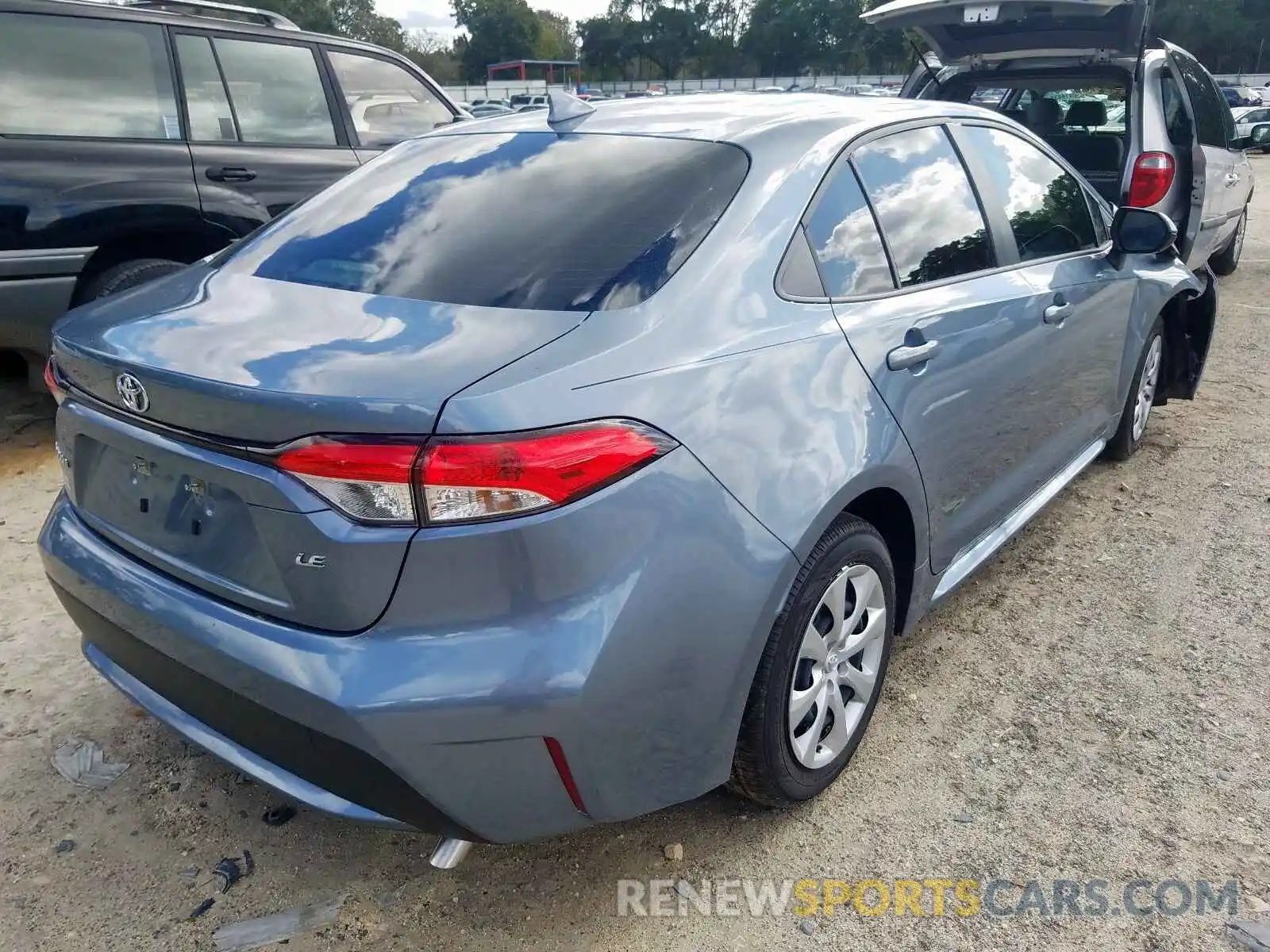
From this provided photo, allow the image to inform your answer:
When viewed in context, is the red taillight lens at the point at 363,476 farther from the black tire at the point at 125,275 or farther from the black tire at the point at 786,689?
the black tire at the point at 125,275

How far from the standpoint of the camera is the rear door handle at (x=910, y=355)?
240cm

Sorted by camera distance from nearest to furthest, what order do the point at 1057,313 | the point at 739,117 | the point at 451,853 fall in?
the point at 451,853
the point at 739,117
the point at 1057,313

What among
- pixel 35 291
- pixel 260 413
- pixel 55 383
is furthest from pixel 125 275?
pixel 260 413

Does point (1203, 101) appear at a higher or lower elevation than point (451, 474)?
higher

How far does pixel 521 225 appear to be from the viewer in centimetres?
225

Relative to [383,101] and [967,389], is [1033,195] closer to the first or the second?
[967,389]

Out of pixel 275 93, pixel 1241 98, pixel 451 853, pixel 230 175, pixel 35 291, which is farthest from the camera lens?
pixel 1241 98

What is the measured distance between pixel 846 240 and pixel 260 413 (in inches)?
57.2

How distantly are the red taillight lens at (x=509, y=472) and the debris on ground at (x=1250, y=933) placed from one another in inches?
64.4

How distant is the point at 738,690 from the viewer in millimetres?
1985

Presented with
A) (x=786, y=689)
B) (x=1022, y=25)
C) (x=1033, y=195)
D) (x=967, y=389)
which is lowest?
(x=786, y=689)

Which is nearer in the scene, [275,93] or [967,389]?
[967,389]

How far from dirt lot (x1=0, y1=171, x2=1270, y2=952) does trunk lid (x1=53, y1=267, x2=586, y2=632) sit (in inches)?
29.6

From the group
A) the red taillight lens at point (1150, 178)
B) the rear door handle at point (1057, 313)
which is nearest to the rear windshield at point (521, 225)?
the rear door handle at point (1057, 313)
